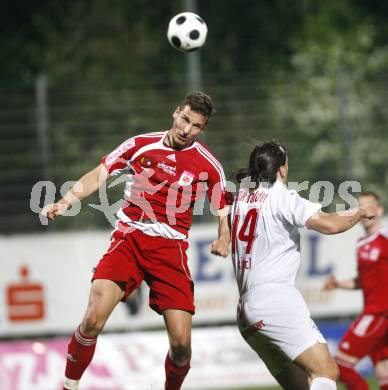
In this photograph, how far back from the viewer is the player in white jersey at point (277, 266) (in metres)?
6.41

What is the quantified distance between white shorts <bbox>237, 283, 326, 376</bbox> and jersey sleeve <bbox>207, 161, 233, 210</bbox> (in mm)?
965

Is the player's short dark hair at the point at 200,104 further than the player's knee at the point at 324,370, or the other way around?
the player's short dark hair at the point at 200,104

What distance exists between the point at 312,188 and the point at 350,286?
13.8 feet

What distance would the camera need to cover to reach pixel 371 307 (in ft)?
31.0

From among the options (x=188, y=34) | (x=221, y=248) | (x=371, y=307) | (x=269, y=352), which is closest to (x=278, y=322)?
(x=269, y=352)

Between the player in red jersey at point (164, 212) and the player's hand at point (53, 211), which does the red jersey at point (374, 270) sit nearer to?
the player in red jersey at point (164, 212)

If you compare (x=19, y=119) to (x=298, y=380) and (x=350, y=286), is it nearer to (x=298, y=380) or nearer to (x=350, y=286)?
(x=350, y=286)

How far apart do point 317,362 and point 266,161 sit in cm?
136

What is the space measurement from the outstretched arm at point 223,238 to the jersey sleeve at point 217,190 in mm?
67

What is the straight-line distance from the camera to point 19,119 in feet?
45.7

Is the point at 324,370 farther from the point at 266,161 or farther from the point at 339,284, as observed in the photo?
the point at 339,284

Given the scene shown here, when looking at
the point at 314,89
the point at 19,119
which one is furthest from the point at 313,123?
the point at 19,119

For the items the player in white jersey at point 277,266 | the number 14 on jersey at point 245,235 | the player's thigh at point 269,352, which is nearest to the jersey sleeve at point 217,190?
the player in white jersey at point 277,266

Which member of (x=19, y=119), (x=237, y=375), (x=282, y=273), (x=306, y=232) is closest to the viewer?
(x=282, y=273)
